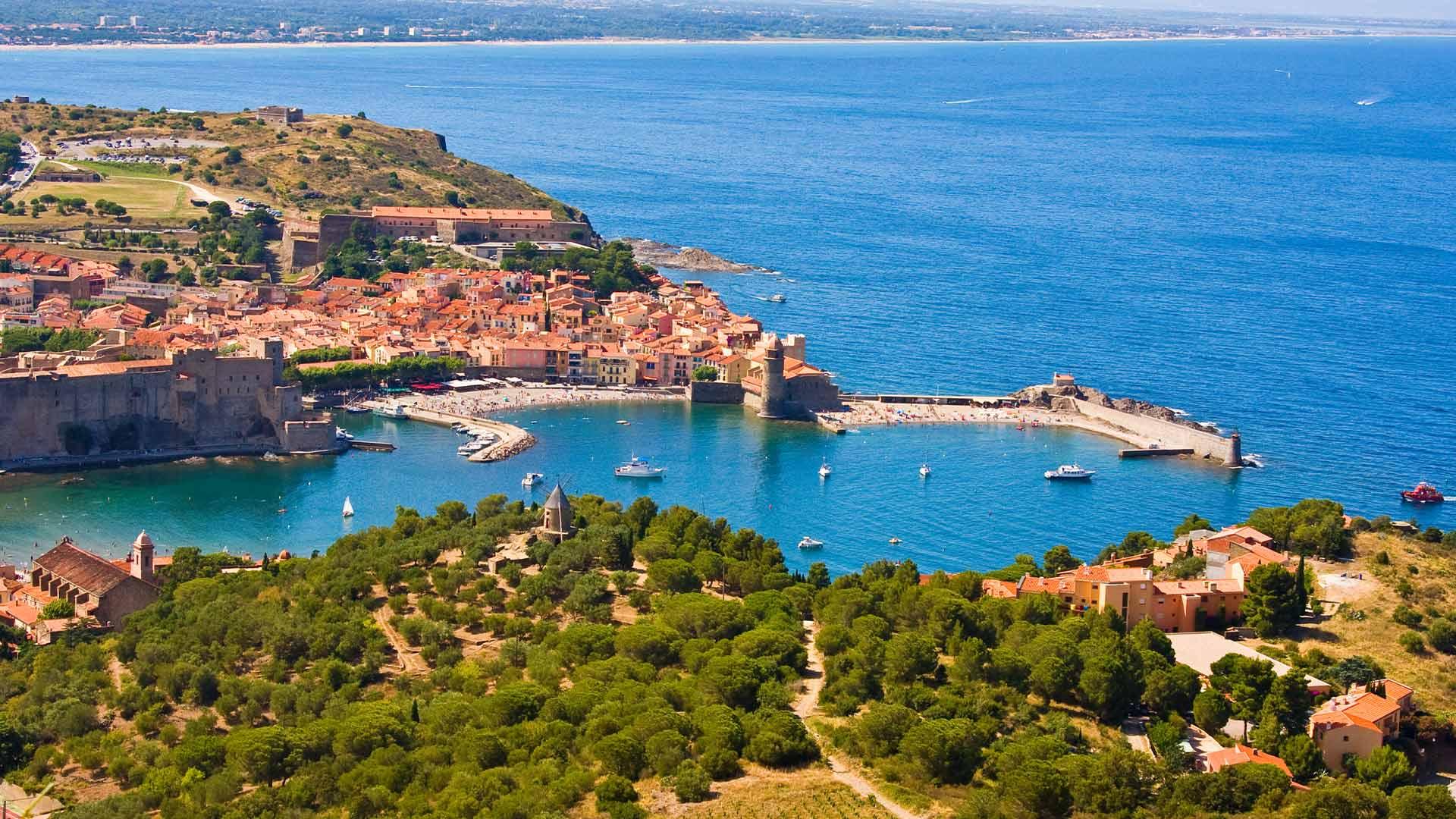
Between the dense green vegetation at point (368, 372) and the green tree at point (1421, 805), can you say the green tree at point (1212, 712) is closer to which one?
the green tree at point (1421, 805)

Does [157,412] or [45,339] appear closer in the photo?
[157,412]

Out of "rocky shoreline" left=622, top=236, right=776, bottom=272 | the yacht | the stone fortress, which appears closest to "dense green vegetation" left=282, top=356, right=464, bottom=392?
the yacht

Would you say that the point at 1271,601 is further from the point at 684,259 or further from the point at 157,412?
the point at 684,259

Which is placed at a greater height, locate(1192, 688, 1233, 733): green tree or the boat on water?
locate(1192, 688, 1233, 733): green tree

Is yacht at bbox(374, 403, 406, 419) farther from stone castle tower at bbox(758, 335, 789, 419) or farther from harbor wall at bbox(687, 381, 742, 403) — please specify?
stone castle tower at bbox(758, 335, 789, 419)

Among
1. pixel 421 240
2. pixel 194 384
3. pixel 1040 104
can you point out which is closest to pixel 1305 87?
pixel 1040 104

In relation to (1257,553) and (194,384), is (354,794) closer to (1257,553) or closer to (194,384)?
(1257,553)

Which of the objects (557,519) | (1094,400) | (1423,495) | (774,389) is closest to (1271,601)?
(557,519)
